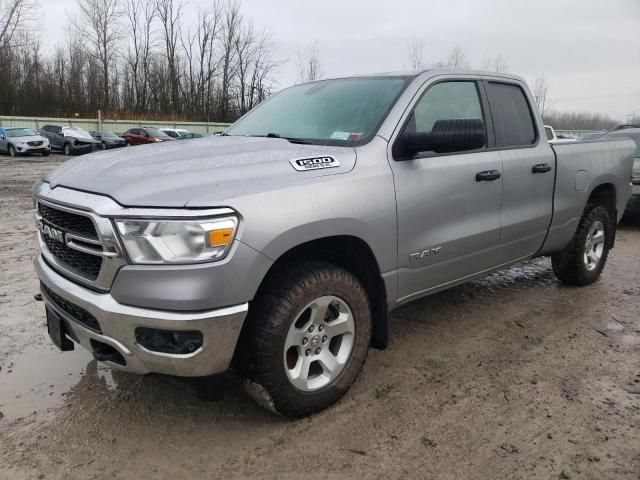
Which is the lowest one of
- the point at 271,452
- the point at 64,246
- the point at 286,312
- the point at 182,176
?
the point at 271,452

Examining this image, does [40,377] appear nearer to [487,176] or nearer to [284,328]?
[284,328]

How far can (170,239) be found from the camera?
2.33 meters

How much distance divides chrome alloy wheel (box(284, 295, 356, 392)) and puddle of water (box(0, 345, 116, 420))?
127 centimetres

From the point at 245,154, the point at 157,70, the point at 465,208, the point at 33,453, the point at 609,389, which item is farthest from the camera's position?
the point at 157,70

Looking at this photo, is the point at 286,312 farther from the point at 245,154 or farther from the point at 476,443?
the point at 476,443

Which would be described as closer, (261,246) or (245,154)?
(261,246)

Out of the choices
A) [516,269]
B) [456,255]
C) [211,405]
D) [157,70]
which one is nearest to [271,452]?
[211,405]

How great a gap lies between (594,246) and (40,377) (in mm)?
4926

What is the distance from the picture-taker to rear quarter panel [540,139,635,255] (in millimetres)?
4496

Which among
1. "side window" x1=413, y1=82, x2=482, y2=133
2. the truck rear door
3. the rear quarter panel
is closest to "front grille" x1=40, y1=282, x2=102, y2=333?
"side window" x1=413, y1=82, x2=482, y2=133

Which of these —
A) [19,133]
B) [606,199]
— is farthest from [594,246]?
[19,133]

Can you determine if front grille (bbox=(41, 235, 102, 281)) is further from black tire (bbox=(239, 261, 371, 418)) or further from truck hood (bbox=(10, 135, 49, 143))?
truck hood (bbox=(10, 135, 49, 143))

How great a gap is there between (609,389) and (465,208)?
139cm

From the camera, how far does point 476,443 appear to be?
8.79 feet
